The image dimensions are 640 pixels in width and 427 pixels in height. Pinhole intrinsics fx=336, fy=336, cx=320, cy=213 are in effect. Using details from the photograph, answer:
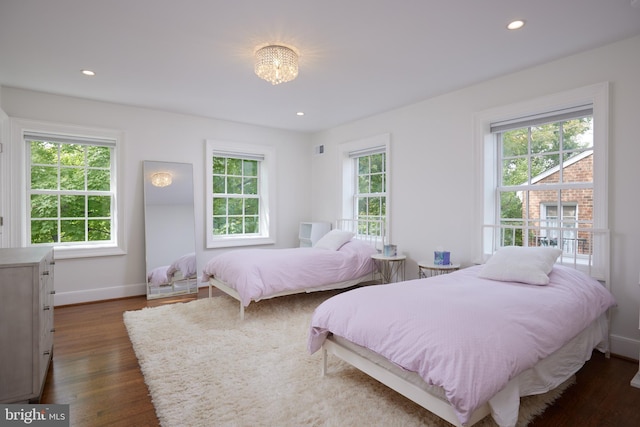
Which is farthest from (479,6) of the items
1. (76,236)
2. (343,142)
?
(76,236)

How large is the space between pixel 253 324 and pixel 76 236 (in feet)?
8.84

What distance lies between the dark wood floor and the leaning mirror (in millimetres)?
1348

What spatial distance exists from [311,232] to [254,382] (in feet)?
10.9

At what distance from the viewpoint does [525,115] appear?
3.21 meters

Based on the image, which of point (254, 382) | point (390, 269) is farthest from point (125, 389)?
point (390, 269)

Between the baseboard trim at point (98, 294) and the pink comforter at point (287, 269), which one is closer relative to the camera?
the pink comforter at point (287, 269)

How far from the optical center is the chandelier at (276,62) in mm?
2684

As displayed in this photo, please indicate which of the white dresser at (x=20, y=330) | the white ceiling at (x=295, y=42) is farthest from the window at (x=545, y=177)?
the white dresser at (x=20, y=330)

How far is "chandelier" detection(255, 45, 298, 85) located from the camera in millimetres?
2684

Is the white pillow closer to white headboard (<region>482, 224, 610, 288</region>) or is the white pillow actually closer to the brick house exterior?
white headboard (<region>482, 224, 610, 288</region>)

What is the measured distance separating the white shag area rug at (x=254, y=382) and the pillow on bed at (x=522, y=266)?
2.39 feet

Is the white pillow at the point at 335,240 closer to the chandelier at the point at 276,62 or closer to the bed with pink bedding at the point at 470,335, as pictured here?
the bed with pink bedding at the point at 470,335

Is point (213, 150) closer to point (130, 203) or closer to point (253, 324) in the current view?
point (130, 203)

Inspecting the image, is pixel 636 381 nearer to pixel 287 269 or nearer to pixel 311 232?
pixel 287 269
